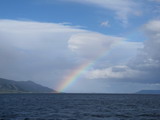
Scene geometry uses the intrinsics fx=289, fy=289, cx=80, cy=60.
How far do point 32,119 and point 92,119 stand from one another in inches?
579

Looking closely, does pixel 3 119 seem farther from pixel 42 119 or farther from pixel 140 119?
pixel 140 119

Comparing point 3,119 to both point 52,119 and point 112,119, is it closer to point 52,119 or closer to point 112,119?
point 52,119

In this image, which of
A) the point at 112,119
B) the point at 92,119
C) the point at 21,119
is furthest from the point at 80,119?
the point at 21,119

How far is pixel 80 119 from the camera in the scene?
7112 cm

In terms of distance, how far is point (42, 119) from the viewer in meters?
71.0

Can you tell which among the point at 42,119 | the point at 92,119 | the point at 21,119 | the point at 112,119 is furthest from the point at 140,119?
the point at 21,119

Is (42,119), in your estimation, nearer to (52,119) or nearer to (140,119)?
(52,119)

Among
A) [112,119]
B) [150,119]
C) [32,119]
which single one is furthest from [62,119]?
[150,119]

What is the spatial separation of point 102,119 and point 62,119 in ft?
32.6

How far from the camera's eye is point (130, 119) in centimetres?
7175

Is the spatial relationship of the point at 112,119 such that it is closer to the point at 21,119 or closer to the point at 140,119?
the point at 140,119

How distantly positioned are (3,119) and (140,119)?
110ft

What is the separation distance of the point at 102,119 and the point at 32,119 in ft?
56.7

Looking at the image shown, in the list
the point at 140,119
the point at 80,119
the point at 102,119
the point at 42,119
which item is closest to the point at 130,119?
the point at 140,119
